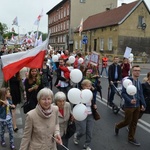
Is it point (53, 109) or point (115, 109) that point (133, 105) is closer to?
point (115, 109)

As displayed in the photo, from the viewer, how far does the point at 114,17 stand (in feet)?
133

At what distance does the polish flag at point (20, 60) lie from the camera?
4996 millimetres

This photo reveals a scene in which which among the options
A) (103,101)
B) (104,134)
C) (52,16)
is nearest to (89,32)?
(52,16)

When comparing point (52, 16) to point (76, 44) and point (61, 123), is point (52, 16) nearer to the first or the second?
point (76, 44)

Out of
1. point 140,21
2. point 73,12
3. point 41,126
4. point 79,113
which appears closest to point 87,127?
point 79,113

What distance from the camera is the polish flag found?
5.00 m

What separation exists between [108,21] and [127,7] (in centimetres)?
365

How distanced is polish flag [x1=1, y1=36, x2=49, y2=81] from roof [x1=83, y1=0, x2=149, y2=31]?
32.7 metres

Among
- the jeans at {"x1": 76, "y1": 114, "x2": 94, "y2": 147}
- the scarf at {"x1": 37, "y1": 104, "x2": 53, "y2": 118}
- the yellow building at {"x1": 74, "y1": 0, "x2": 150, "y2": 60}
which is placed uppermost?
the yellow building at {"x1": 74, "y1": 0, "x2": 150, "y2": 60}

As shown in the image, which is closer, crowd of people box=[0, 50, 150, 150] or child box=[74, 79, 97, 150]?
crowd of people box=[0, 50, 150, 150]

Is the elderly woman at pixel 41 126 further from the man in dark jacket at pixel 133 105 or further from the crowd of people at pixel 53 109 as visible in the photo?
the man in dark jacket at pixel 133 105

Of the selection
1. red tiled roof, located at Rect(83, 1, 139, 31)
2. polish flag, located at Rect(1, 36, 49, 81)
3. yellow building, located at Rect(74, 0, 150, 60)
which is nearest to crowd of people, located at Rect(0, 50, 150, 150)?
polish flag, located at Rect(1, 36, 49, 81)

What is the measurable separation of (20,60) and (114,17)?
1464 inches

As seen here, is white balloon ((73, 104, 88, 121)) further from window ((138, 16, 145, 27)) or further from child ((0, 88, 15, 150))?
window ((138, 16, 145, 27))
